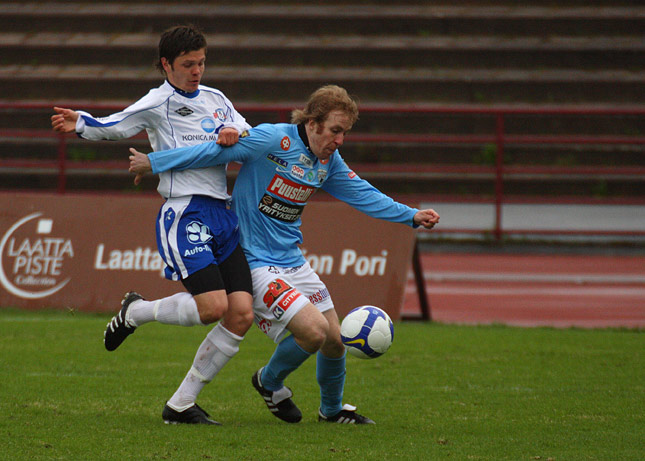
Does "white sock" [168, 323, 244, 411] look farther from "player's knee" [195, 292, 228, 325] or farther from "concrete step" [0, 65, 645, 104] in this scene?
"concrete step" [0, 65, 645, 104]

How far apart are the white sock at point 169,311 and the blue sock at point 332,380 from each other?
2.33ft

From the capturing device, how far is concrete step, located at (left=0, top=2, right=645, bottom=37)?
58.3 feet

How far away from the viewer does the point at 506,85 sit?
1717cm

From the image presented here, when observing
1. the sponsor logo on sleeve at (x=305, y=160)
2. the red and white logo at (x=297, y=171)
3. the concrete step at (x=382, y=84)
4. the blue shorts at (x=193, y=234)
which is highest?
the concrete step at (x=382, y=84)

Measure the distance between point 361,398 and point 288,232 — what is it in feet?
4.07

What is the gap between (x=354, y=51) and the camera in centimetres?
1780

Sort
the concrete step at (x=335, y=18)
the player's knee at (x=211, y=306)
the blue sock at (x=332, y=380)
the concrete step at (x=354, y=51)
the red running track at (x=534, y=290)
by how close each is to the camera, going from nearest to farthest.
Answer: the player's knee at (x=211, y=306) < the blue sock at (x=332, y=380) < the red running track at (x=534, y=290) < the concrete step at (x=354, y=51) < the concrete step at (x=335, y=18)

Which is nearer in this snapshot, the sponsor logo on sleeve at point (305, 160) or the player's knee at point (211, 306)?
the player's knee at point (211, 306)

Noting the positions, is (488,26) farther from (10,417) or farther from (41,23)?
(10,417)

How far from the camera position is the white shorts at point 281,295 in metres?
4.58

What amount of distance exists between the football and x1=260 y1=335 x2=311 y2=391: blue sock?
0.76ft

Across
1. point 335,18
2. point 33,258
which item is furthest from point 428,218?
point 335,18

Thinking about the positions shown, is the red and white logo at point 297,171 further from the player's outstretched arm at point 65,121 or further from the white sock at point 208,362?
the player's outstretched arm at point 65,121

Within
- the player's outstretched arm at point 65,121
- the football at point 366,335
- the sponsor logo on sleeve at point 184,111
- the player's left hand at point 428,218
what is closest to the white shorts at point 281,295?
the football at point 366,335
